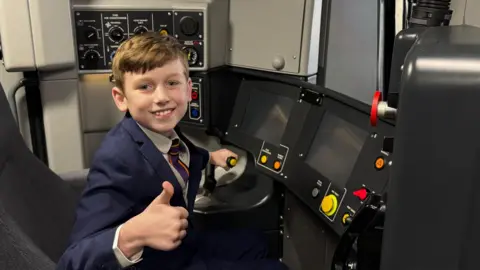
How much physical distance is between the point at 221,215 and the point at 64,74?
702 millimetres

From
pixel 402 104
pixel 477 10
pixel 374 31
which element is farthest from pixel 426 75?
pixel 374 31

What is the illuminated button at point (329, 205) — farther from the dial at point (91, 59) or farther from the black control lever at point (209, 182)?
the dial at point (91, 59)

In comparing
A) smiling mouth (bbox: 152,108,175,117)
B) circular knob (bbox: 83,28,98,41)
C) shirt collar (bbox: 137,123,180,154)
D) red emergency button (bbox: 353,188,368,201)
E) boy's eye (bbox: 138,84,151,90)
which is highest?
circular knob (bbox: 83,28,98,41)

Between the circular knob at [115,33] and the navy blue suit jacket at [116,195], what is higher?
the circular knob at [115,33]

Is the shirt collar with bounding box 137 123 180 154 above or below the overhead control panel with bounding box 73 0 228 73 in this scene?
below

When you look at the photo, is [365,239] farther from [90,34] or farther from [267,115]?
[90,34]

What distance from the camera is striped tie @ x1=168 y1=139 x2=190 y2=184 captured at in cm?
131

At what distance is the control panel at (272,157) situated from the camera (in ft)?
5.23

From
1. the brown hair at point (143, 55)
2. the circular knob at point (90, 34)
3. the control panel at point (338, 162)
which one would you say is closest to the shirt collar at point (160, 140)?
the brown hair at point (143, 55)

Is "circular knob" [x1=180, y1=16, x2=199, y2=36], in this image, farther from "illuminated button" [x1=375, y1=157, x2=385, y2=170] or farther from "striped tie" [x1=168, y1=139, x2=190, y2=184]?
"illuminated button" [x1=375, y1=157, x2=385, y2=170]

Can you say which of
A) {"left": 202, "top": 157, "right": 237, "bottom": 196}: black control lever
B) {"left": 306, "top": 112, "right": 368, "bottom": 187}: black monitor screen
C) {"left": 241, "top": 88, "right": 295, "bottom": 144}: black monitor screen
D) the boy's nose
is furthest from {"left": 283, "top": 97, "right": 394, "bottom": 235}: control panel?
the boy's nose

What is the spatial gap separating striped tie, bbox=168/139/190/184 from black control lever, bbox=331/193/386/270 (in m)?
0.49

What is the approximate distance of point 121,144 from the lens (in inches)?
46.9

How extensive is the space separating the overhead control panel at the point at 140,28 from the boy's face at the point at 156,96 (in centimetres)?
58
